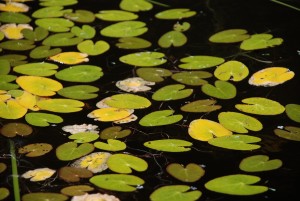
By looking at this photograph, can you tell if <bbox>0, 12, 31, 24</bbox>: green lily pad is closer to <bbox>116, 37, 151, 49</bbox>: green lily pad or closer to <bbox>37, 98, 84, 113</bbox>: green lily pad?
<bbox>116, 37, 151, 49</bbox>: green lily pad

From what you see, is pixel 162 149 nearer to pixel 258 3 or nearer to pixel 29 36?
pixel 29 36

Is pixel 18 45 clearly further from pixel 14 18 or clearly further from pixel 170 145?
pixel 170 145

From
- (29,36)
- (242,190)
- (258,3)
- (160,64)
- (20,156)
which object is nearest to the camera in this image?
(242,190)

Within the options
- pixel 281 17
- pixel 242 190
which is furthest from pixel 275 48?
pixel 242 190

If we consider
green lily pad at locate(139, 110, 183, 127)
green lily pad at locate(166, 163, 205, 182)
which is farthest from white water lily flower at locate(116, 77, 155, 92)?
green lily pad at locate(166, 163, 205, 182)

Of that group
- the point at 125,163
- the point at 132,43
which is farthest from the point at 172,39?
the point at 125,163

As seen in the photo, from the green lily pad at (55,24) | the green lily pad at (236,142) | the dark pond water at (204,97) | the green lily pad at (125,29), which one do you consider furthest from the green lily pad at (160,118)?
the green lily pad at (55,24)
